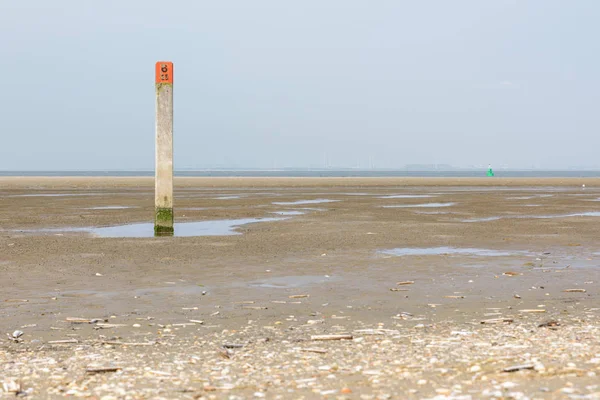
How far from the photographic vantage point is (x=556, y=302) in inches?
409

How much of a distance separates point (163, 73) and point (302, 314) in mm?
13525

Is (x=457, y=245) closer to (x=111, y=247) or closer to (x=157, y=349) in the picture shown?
(x=111, y=247)

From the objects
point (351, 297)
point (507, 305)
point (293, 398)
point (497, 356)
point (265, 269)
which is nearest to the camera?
point (293, 398)

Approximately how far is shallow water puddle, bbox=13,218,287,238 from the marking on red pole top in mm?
4511

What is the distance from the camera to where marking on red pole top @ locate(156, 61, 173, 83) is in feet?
70.5

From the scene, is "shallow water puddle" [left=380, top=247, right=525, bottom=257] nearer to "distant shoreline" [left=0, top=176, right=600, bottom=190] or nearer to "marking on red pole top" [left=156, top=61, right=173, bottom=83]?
"marking on red pole top" [left=156, top=61, right=173, bottom=83]

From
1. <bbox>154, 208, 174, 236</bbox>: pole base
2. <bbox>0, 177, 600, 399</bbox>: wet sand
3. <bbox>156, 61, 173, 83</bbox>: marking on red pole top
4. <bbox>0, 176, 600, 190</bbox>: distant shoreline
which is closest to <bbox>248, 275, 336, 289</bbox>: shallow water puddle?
<bbox>0, 177, 600, 399</bbox>: wet sand

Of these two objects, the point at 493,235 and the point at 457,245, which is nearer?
the point at 457,245

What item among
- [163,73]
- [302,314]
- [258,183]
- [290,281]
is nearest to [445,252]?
[290,281]

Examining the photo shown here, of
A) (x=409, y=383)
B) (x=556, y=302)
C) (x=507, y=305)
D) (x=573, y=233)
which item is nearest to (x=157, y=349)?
(x=409, y=383)

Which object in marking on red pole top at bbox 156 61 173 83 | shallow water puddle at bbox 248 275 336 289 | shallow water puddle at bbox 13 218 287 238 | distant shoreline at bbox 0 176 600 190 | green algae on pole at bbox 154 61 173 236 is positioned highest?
marking on red pole top at bbox 156 61 173 83

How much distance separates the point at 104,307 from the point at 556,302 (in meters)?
6.36

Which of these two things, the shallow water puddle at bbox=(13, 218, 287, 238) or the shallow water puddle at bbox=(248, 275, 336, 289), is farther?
the shallow water puddle at bbox=(13, 218, 287, 238)

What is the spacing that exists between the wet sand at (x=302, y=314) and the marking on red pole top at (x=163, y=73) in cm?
491
